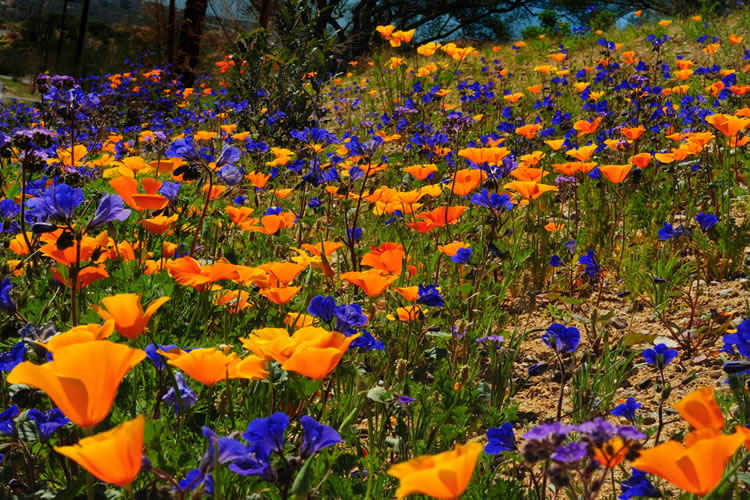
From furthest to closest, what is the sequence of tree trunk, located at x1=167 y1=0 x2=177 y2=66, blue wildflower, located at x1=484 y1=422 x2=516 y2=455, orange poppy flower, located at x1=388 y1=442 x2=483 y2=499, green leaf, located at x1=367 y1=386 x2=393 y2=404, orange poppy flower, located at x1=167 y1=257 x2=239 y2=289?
tree trunk, located at x1=167 y1=0 x2=177 y2=66
orange poppy flower, located at x1=167 y1=257 x2=239 y2=289
green leaf, located at x1=367 y1=386 x2=393 y2=404
blue wildflower, located at x1=484 y1=422 x2=516 y2=455
orange poppy flower, located at x1=388 y1=442 x2=483 y2=499

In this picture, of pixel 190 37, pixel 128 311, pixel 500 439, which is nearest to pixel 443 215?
pixel 500 439

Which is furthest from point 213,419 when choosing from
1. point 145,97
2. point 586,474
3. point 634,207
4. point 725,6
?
point 725,6

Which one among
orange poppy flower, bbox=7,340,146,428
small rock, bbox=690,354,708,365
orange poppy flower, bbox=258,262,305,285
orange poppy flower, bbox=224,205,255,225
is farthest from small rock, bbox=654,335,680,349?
orange poppy flower, bbox=7,340,146,428

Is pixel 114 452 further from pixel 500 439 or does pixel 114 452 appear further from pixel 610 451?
pixel 500 439

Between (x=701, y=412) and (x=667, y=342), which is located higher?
(x=701, y=412)

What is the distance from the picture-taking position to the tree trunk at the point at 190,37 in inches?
583

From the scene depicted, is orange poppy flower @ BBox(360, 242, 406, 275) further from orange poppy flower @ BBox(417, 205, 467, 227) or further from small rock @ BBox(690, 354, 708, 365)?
small rock @ BBox(690, 354, 708, 365)

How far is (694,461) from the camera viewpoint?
846 millimetres

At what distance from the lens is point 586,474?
3.45 ft

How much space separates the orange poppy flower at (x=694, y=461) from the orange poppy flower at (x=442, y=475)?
0.25 metres

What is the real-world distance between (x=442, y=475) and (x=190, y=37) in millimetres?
16152

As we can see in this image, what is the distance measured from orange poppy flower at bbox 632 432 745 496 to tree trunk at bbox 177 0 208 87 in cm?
1523

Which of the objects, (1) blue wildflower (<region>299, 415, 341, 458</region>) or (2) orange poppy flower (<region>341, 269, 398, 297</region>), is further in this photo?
(2) orange poppy flower (<region>341, 269, 398, 297</region>)

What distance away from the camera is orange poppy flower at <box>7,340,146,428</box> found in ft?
3.16
